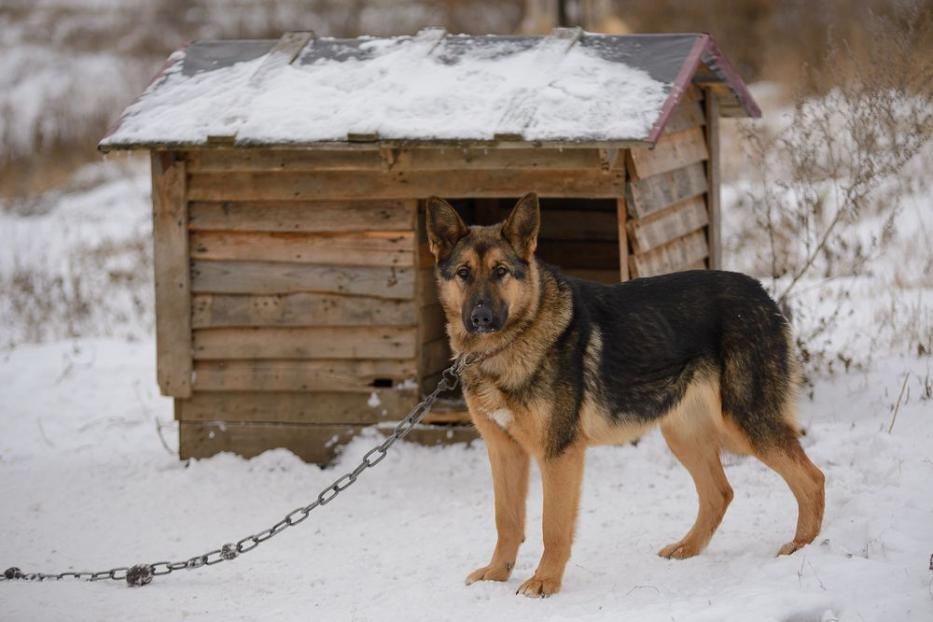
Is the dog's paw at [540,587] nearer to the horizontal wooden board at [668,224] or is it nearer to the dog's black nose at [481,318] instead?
the dog's black nose at [481,318]

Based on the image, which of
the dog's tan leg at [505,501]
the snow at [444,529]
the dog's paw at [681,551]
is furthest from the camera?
the dog's paw at [681,551]

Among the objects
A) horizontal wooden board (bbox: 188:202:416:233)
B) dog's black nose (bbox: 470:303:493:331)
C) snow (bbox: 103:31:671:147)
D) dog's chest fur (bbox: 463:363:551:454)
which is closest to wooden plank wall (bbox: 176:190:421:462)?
horizontal wooden board (bbox: 188:202:416:233)

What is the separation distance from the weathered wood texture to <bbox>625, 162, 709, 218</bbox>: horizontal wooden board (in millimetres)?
1894

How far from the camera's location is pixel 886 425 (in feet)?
21.7

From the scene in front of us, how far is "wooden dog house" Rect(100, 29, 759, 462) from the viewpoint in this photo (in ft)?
22.0

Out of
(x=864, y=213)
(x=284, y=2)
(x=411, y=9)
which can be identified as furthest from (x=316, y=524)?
(x=284, y=2)

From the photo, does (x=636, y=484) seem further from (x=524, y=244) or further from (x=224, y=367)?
(x=224, y=367)

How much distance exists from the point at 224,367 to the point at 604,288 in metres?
3.23

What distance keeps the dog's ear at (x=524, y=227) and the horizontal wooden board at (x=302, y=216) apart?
207cm

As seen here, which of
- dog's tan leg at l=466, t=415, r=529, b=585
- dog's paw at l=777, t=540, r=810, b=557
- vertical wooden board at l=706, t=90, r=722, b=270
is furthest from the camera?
vertical wooden board at l=706, t=90, r=722, b=270

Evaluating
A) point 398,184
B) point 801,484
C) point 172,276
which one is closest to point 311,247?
point 398,184

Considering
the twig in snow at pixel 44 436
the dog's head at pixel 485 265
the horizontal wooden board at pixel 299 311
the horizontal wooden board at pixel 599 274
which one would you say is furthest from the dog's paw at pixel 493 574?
the twig in snow at pixel 44 436

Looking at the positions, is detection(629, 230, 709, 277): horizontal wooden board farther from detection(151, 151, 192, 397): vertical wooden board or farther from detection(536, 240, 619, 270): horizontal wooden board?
detection(151, 151, 192, 397): vertical wooden board

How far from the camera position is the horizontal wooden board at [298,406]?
23.6 ft
